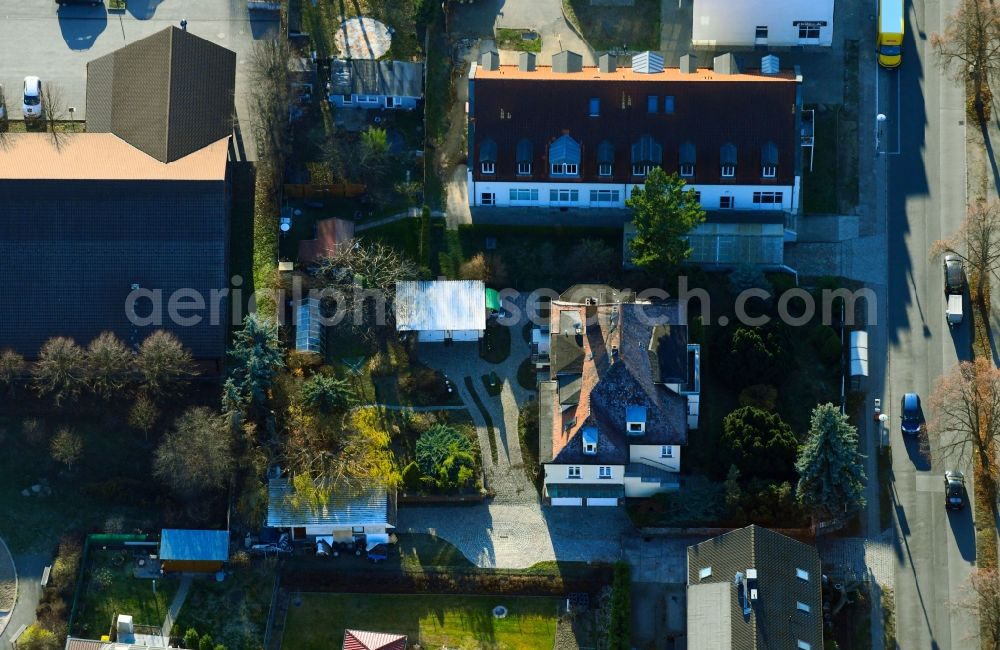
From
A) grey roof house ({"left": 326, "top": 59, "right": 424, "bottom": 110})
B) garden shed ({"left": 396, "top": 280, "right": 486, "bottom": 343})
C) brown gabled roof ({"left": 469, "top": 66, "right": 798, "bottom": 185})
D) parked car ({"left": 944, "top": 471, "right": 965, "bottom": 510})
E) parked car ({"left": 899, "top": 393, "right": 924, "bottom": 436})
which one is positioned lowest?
parked car ({"left": 944, "top": 471, "right": 965, "bottom": 510})

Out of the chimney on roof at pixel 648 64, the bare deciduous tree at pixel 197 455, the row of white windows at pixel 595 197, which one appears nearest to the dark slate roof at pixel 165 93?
the bare deciduous tree at pixel 197 455

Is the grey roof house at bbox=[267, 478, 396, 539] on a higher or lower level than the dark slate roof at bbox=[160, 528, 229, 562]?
higher

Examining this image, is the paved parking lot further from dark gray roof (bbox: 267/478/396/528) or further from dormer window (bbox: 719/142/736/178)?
dormer window (bbox: 719/142/736/178)

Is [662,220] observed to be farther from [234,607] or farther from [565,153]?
[234,607]

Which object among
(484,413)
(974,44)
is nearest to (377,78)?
(484,413)

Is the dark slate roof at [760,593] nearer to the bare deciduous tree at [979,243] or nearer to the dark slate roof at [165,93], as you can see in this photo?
the bare deciduous tree at [979,243]

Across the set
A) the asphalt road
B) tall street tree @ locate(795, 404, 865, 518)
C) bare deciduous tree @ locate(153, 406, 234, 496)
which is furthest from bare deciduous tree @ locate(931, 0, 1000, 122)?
bare deciduous tree @ locate(153, 406, 234, 496)
